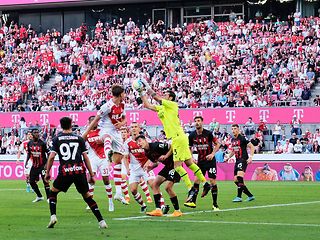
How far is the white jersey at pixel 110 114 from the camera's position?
21297mm

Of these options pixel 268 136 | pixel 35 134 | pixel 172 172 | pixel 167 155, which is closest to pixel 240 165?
pixel 172 172

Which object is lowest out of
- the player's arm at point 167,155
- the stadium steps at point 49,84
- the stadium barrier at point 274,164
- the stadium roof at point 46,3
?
the stadium barrier at point 274,164

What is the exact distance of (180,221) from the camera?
61.6 feet

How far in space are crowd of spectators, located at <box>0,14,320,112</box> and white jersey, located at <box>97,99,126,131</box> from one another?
24.7 meters

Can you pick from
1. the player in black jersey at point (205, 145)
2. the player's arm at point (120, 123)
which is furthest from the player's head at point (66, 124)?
the player in black jersey at point (205, 145)

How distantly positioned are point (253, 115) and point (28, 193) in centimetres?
1690

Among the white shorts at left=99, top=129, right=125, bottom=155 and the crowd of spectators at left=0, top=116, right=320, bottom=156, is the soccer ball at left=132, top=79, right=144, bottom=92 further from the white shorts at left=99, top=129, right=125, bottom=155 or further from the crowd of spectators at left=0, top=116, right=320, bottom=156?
the crowd of spectators at left=0, top=116, right=320, bottom=156

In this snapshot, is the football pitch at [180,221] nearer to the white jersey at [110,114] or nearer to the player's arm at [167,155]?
the player's arm at [167,155]

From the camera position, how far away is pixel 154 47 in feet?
185

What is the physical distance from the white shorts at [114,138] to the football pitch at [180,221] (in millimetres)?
1525

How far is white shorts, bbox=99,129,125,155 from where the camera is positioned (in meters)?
21.8

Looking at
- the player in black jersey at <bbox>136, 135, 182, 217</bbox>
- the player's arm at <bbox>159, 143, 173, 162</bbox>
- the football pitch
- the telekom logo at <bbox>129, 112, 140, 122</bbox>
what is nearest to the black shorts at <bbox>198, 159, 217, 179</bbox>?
the football pitch

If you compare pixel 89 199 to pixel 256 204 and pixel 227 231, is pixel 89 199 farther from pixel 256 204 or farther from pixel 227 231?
pixel 256 204

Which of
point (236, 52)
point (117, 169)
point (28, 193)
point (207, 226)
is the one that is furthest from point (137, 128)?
point (236, 52)
